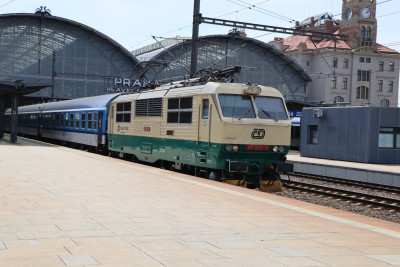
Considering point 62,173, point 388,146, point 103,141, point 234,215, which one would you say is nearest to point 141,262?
point 234,215

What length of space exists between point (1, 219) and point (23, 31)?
174 feet

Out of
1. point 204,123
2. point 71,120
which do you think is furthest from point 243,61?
point 204,123

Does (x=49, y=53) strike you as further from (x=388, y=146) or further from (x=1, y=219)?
(x=1, y=219)

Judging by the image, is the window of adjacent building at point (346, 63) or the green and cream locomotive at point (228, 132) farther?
the window of adjacent building at point (346, 63)

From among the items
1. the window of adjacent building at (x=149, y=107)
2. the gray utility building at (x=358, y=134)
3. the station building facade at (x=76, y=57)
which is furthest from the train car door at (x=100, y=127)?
the station building facade at (x=76, y=57)

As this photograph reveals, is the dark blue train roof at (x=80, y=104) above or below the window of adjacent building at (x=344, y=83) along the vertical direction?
below

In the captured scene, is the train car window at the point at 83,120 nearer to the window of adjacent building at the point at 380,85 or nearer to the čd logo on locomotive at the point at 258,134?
the čd logo on locomotive at the point at 258,134

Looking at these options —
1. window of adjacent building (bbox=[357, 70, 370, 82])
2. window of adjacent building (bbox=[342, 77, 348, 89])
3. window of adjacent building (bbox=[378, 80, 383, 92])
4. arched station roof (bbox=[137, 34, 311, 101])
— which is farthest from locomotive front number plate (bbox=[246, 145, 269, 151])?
window of adjacent building (bbox=[378, 80, 383, 92])

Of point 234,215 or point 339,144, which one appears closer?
point 234,215

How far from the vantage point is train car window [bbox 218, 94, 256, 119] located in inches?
554

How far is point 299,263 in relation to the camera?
548 cm

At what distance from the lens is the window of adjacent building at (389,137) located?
28.1 metres

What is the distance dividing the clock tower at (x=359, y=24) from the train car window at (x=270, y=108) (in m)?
70.4

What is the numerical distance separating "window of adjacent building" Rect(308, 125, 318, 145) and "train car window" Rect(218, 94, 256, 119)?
18252 millimetres
